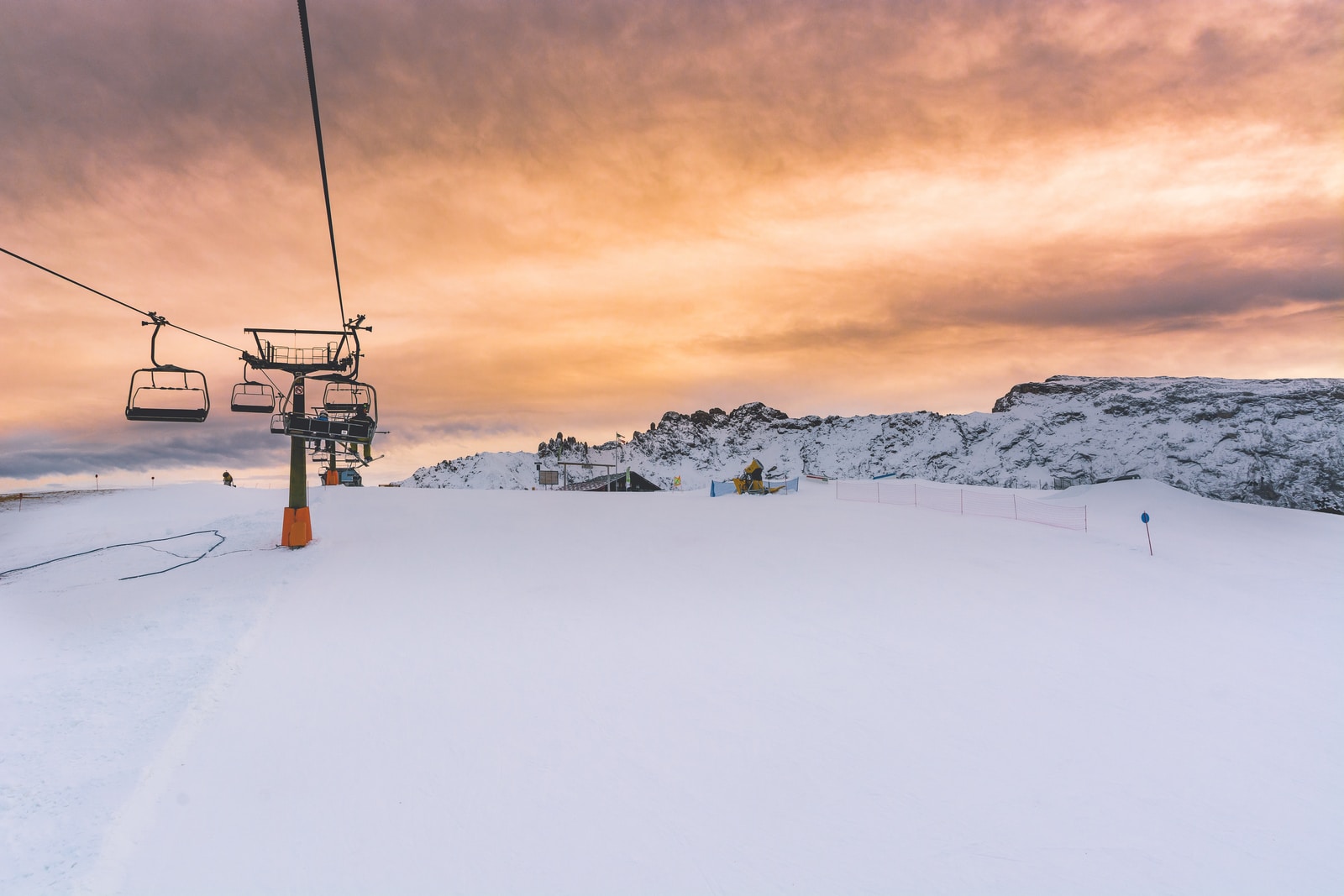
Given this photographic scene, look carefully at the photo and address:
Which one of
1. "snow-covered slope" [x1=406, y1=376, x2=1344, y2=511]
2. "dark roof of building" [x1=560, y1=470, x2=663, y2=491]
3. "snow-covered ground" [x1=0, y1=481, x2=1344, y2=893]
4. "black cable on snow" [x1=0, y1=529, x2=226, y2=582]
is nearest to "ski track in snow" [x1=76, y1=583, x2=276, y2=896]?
"snow-covered ground" [x1=0, y1=481, x2=1344, y2=893]

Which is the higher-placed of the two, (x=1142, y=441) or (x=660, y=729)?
(x=1142, y=441)

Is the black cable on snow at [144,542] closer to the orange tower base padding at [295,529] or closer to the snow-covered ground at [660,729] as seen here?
the snow-covered ground at [660,729]

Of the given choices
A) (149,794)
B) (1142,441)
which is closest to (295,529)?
(149,794)

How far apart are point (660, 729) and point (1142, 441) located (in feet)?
427

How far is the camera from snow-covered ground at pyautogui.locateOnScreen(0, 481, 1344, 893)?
600cm

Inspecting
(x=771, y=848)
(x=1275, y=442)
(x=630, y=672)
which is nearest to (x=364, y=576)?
(x=630, y=672)

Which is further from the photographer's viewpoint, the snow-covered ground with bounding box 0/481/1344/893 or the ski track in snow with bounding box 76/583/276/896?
the snow-covered ground with bounding box 0/481/1344/893

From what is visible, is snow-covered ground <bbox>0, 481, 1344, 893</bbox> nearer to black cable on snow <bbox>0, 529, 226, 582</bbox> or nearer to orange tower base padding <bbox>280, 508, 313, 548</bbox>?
black cable on snow <bbox>0, 529, 226, 582</bbox>

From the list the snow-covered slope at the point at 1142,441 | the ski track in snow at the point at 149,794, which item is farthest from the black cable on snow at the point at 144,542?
the snow-covered slope at the point at 1142,441

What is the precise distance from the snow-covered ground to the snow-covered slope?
5829 centimetres

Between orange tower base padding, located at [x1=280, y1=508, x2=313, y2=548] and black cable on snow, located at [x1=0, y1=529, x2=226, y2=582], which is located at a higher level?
orange tower base padding, located at [x1=280, y1=508, x2=313, y2=548]

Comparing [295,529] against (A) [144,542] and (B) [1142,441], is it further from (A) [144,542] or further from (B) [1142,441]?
(B) [1142,441]

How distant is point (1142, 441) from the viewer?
106438 mm

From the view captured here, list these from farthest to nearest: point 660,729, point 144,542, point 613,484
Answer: point 613,484 < point 144,542 < point 660,729
